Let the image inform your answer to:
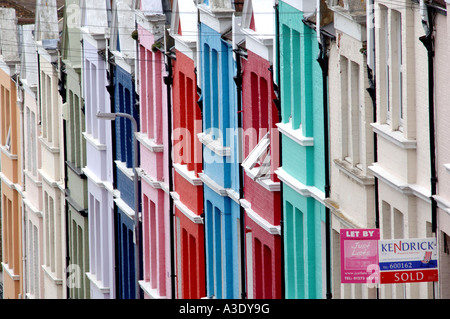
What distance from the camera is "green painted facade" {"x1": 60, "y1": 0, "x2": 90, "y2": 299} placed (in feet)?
161

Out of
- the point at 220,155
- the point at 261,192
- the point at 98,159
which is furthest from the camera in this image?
the point at 98,159

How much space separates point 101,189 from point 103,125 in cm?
194

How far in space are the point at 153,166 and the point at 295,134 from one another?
1121 cm

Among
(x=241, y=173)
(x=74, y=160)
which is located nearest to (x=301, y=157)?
(x=241, y=173)

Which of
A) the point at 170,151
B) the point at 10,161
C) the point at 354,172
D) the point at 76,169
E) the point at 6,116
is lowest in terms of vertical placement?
the point at 10,161

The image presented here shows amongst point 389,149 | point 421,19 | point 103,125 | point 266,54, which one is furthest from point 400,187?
point 103,125

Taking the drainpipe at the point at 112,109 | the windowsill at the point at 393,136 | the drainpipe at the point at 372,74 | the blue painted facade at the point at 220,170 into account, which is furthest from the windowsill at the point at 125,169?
the windowsill at the point at 393,136

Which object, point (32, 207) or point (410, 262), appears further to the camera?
point (32, 207)

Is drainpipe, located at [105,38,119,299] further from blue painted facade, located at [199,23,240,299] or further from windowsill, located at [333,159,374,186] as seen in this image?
windowsill, located at [333,159,374,186]

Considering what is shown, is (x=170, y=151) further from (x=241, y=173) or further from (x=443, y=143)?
(x=443, y=143)

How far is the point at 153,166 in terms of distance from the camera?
41.5 meters

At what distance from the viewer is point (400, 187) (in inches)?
993

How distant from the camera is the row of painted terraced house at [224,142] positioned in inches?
1006

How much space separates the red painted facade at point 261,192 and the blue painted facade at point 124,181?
936 centimetres
